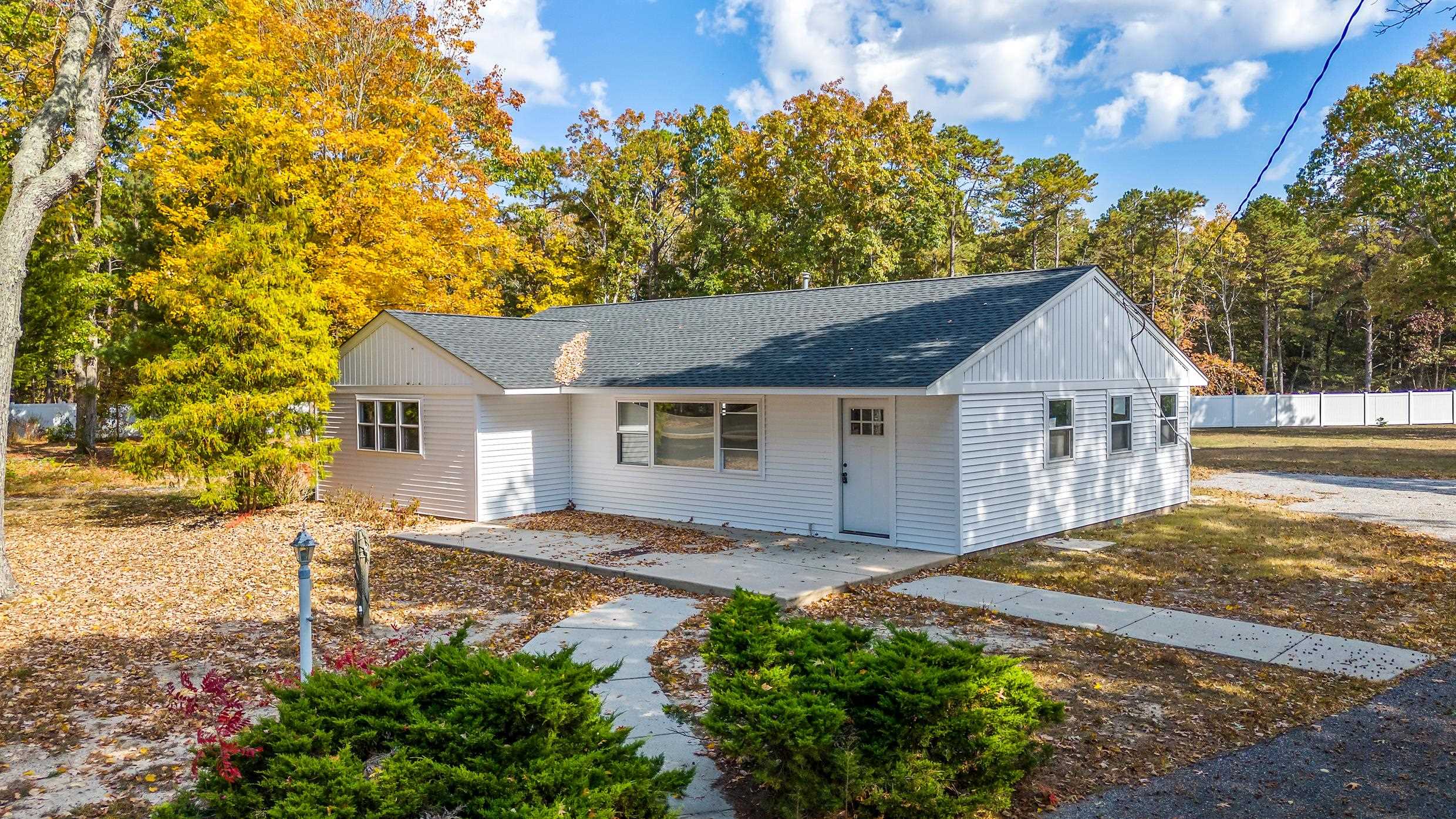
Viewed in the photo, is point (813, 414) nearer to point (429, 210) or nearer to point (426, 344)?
point (426, 344)

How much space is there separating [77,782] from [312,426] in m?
10.6

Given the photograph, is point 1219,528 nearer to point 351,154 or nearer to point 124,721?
point 124,721

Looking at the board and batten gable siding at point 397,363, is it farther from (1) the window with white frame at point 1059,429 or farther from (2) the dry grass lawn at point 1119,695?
(1) the window with white frame at point 1059,429

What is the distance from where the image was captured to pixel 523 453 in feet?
49.7

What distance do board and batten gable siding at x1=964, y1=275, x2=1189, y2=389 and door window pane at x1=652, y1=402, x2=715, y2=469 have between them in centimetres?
448

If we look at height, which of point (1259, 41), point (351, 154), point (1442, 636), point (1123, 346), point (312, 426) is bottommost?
point (1442, 636)

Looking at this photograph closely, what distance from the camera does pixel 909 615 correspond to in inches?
347

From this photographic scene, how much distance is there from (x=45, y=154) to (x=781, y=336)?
10477 mm

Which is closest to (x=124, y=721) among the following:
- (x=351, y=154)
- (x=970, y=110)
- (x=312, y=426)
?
(x=312, y=426)

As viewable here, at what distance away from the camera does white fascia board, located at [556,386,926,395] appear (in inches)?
439

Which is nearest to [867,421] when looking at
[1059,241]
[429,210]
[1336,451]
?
[429,210]

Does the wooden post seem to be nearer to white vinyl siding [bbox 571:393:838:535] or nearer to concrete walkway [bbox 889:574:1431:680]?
concrete walkway [bbox 889:574:1431:680]

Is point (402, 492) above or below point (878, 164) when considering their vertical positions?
below

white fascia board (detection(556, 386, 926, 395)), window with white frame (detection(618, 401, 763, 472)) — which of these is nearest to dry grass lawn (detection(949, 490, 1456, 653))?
white fascia board (detection(556, 386, 926, 395))
